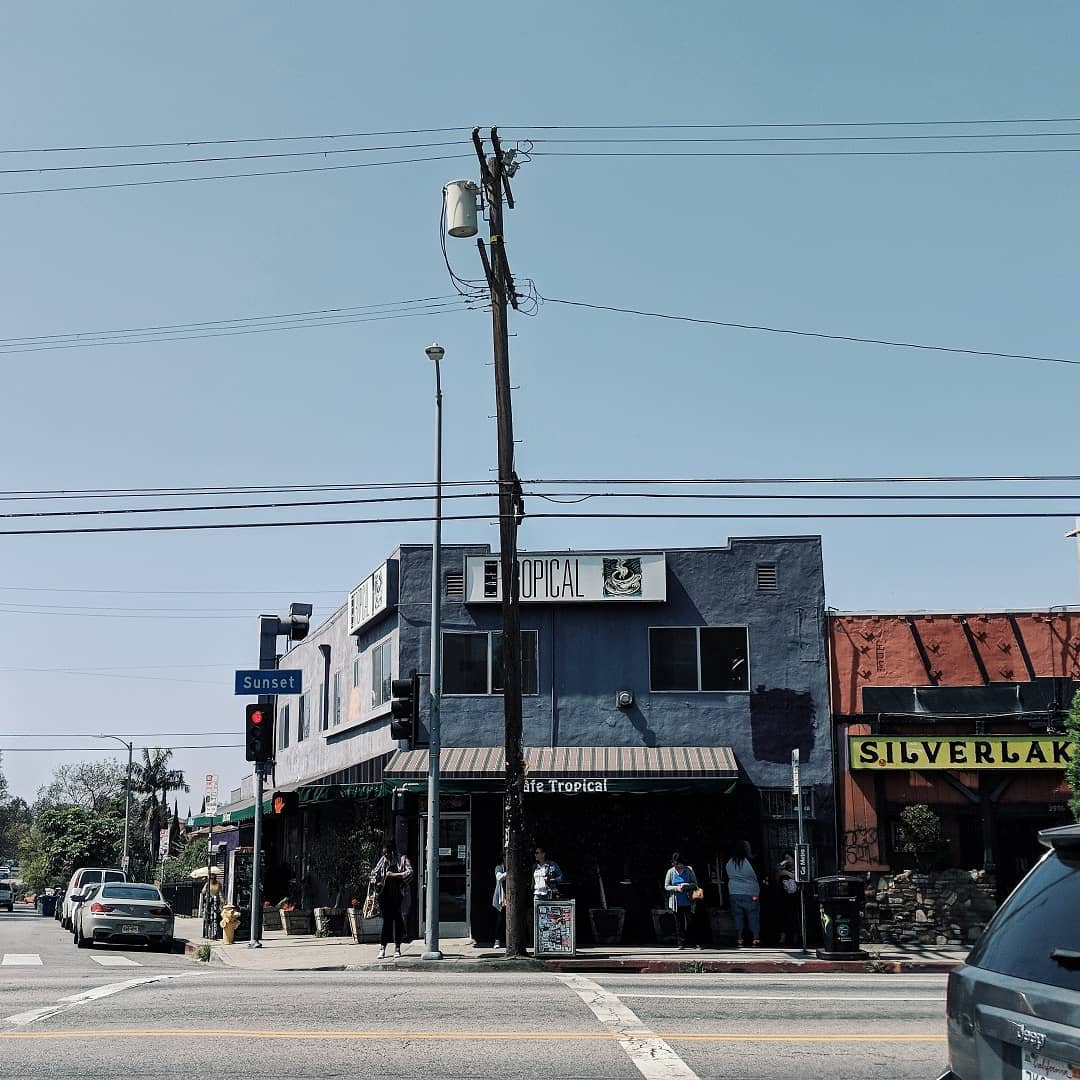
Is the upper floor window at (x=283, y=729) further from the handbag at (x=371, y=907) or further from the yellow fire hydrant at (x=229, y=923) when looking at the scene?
the handbag at (x=371, y=907)

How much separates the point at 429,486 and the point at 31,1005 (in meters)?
11.5

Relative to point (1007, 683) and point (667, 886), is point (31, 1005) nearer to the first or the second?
point (667, 886)

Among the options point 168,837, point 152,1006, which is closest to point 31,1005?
point 152,1006

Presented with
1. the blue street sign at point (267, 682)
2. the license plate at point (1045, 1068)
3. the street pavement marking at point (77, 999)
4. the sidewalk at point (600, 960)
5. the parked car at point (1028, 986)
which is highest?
the blue street sign at point (267, 682)

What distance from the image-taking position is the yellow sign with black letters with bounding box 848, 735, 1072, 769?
2369 centimetres

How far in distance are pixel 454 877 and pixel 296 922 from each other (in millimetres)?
4471

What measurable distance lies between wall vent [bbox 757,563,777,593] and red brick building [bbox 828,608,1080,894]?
1.51 m

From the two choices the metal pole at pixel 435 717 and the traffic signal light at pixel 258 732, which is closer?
the metal pole at pixel 435 717

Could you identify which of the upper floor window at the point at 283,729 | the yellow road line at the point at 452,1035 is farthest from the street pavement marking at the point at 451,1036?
the upper floor window at the point at 283,729

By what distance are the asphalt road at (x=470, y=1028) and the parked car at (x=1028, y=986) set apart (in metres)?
4.08

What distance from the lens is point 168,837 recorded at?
132 ft

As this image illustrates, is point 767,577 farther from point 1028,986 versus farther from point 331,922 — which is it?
point 1028,986

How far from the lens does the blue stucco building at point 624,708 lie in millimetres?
24219

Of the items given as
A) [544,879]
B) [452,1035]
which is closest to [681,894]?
[544,879]
